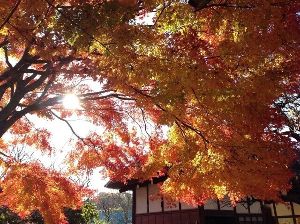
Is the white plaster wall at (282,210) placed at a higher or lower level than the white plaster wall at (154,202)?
lower

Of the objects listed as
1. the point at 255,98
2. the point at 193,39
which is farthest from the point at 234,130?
the point at 193,39

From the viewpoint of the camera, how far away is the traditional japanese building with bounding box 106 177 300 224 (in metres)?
15.9

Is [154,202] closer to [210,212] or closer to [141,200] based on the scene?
[141,200]

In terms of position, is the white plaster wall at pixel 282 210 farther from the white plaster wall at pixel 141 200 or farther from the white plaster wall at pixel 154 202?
the white plaster wall at pixel 141 200

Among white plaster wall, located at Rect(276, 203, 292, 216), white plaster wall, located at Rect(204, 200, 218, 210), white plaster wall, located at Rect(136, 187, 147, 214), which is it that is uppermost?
white plaster wall, located at Rect(136, 187, 147, 214)

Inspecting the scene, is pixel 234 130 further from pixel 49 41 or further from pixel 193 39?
pixel 49 41

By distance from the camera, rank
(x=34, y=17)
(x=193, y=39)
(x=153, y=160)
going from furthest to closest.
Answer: (x=153, y=160) < (x=193, y=39) < (x=34, y=17)

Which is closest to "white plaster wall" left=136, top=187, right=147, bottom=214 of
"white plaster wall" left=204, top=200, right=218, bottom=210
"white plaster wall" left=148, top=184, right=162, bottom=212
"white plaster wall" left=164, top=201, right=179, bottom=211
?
"white plaster wall" left=148, top=184, right=162, bottom=212

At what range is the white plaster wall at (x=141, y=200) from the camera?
18.9m

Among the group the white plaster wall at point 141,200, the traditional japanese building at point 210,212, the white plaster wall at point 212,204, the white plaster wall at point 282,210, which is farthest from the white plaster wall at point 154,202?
the white plaster wall at point 282,210

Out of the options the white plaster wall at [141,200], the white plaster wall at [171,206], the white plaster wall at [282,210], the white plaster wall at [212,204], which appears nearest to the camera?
the white plaster wall at [282,210]

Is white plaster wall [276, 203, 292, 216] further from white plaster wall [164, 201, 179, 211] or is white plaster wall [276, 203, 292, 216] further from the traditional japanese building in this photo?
white plaster wall [164, 201, 179, 211]

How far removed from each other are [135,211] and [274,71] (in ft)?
45.5

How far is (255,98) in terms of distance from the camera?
7812mm
